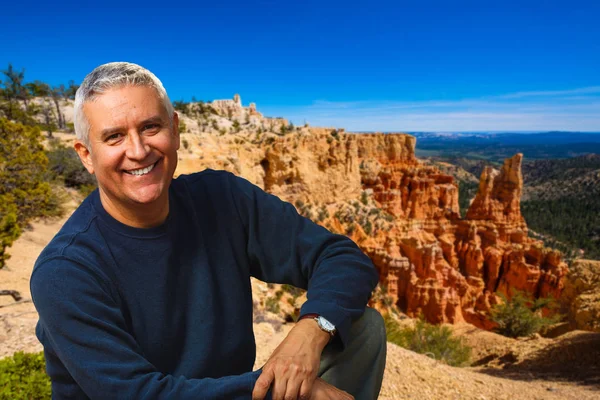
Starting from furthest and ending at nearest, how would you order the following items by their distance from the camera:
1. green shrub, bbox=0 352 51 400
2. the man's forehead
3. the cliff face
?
the cliff face
green shrub, bbox=0 352 51 400
the man's forehead

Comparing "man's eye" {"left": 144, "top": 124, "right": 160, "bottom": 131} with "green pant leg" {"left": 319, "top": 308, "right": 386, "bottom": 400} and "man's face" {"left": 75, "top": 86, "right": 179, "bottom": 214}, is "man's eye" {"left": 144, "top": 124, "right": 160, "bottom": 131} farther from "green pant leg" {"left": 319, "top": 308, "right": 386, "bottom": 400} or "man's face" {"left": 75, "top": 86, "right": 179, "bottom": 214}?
"green pant leg" {"left": 319, "top": 308, "right": 386, "bottom": 400}

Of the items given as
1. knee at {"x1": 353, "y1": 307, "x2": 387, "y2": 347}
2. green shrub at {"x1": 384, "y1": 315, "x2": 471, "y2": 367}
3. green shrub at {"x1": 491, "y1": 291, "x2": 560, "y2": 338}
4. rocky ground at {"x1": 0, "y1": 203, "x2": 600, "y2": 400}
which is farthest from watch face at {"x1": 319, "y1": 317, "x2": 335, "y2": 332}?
green shrub at {"x1": 491, "y1": 291, "x2": 560, "y2": 338}

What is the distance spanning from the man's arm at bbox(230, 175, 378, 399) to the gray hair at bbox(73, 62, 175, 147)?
557mm

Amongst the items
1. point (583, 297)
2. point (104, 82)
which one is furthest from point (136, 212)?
point (583, 297)

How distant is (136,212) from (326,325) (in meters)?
0.73

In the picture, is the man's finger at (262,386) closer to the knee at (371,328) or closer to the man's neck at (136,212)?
the knee at (371,328)

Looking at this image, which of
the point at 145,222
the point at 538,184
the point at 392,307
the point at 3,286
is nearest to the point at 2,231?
the point at 3,286

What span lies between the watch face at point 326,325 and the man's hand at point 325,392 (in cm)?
15

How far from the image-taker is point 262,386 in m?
1.05

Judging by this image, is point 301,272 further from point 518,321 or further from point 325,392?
point 518,321

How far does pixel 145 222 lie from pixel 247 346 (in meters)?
0.64

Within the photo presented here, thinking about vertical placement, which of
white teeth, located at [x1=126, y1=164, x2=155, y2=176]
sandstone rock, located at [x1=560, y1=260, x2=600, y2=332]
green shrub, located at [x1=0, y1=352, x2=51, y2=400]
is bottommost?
sandstone rock, located at [x1=560, y1=260, x2=600, y2=332]

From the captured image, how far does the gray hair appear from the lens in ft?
3.72

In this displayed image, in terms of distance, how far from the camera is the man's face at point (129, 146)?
1145 mm
